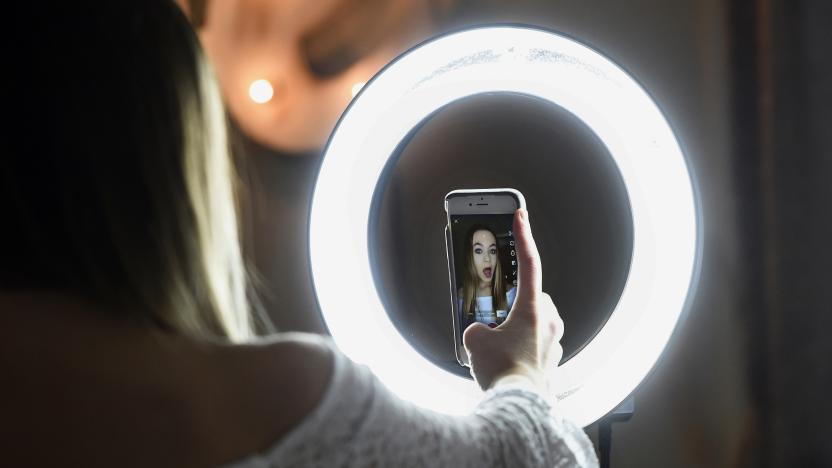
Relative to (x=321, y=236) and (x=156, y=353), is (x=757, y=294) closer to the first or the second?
(x=321, y=236)

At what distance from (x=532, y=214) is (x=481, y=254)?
9 centimetres

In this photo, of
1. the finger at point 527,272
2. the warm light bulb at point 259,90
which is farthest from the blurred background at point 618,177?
the finger at point 527,272

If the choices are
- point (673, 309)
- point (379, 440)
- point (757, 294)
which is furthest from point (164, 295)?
point (757, 294)

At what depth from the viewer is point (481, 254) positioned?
29.6 inches

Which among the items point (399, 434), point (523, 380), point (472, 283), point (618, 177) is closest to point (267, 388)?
point (399, 434)

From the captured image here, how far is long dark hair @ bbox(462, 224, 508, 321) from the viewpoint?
0.74 metres

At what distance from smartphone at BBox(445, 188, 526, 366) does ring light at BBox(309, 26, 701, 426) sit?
76mm

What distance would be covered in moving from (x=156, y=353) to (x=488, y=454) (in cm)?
20

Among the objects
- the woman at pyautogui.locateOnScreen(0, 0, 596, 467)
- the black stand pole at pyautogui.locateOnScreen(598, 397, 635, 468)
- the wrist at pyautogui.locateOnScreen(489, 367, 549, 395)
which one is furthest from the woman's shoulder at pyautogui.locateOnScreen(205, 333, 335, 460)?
the black stand pole at pyautogui.locateOnScreen(598, 397, 635, 468)

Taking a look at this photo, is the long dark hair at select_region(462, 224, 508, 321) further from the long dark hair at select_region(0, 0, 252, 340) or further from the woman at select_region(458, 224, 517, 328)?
the long dark hair at select_region(0, 0, 252, 340)

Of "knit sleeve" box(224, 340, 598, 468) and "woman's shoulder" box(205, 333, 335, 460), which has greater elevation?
"woman's shoulder" box(205, 333, 335, 460)

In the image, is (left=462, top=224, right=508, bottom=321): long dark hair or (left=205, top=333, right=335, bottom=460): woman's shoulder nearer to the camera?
(left=205, top=333, right=335, bottom=460): woman's shoulder

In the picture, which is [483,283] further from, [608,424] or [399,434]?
[399,434]

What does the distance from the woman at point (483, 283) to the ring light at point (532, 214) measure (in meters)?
0.07
